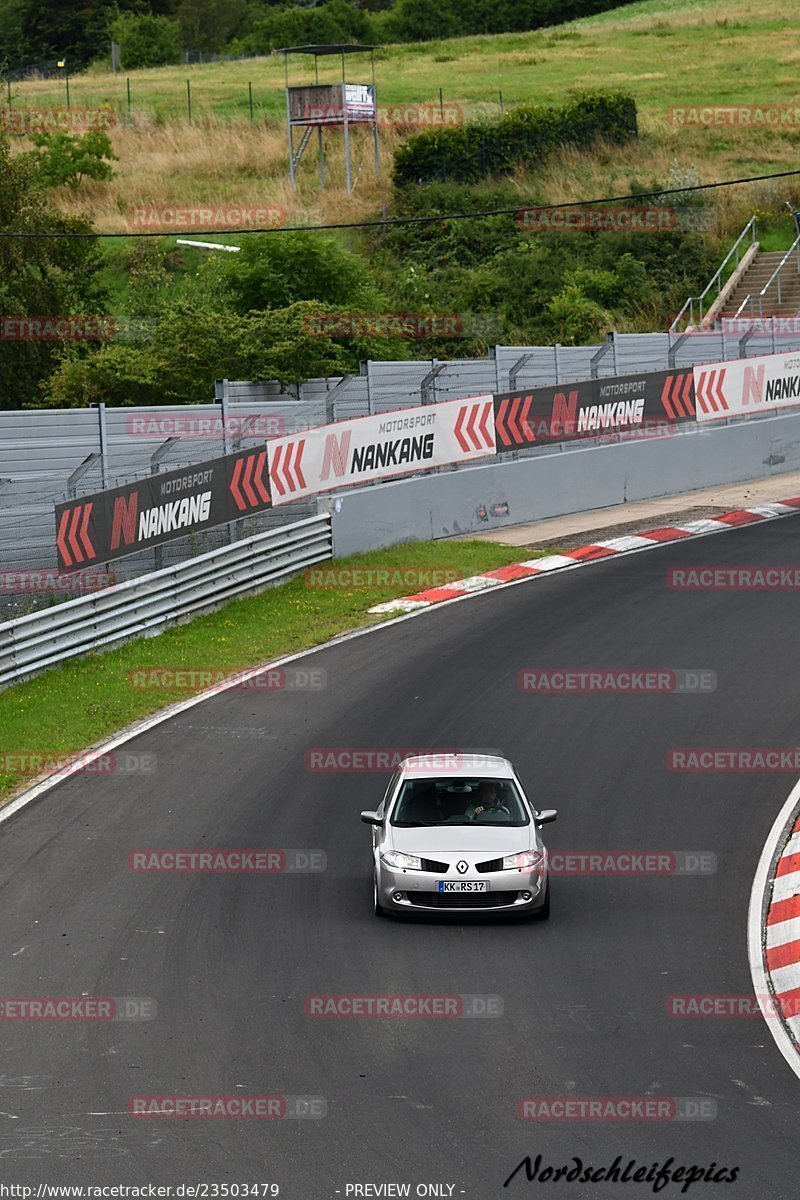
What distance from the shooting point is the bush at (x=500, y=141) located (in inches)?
2094

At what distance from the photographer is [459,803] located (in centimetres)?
1345

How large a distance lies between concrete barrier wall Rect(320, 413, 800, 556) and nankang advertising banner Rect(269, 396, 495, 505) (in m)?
0.38

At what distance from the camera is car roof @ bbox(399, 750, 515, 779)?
13.5 m

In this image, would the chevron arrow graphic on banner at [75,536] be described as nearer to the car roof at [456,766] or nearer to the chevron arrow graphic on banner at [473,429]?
the car roof at [456,766]

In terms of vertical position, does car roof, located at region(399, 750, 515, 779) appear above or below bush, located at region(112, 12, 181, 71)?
below

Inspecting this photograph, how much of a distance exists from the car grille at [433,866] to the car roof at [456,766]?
106cm

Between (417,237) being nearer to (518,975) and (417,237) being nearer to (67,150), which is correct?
(67,150)

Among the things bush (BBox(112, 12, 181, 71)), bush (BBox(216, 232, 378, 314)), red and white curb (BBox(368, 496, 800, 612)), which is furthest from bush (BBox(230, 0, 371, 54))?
red and white curb (BBox(368, 496, 800, 612))

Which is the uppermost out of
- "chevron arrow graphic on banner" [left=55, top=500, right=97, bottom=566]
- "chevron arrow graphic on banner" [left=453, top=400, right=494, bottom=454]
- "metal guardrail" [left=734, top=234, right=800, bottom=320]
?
"metal guardrail" [left=734, top=234, right=800, bottom=320]

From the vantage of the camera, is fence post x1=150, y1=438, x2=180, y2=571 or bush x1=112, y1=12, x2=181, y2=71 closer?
fence post x1=150, y1=438, x2=180, y2=571

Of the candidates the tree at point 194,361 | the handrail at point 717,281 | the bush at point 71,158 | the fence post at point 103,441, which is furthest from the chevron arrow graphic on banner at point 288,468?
the bush at point 71,158

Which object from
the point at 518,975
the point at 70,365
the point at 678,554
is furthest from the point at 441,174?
the point at 518,975

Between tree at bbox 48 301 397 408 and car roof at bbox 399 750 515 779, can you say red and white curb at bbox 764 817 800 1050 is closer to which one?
car roof at bbox 399 750 515 779

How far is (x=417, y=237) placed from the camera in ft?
167
